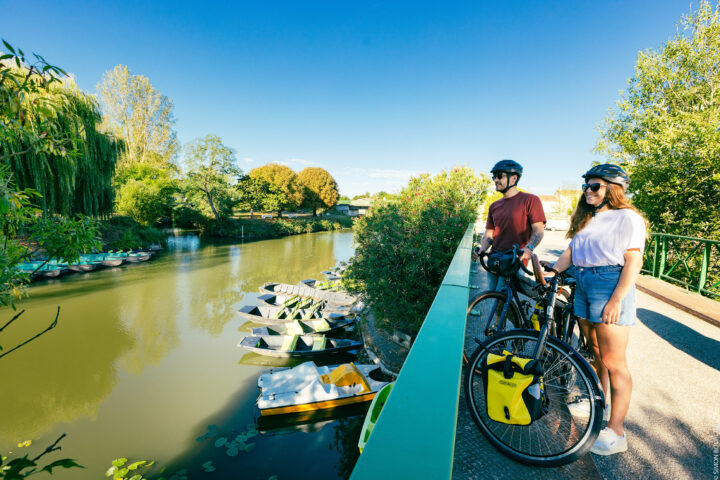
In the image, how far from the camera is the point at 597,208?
2113 mm

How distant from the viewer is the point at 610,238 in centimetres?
190

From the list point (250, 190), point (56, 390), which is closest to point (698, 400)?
point (56, 390)

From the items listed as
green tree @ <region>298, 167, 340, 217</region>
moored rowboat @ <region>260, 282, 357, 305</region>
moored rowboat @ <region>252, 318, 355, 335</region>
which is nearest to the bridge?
moored rowboat @ <region>252, 318, 355, 335</region>

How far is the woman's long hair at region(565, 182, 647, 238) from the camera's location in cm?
198

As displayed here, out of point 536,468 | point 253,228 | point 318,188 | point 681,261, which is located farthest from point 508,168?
point 318,188

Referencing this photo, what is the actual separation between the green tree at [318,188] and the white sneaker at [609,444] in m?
63.4

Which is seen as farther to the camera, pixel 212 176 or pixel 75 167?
pixel 212 176

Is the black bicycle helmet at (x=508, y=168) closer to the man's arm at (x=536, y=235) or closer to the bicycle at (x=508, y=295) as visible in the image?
the man's arm at (x=536, y=235)

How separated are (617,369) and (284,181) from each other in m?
57.8

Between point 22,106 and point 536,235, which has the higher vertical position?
point 22,106

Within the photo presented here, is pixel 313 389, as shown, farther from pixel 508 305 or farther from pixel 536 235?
pixel 536 235

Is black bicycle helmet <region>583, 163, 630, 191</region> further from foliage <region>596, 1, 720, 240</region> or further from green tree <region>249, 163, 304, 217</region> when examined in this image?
green tree <region>249, 163, 304, 217</region>

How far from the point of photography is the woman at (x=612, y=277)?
6.05ft

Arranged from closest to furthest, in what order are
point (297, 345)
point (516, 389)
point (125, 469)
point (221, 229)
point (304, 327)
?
point (516, 389), point (125, 469), point (297, 345), point (304, 327), point (221, 229)
